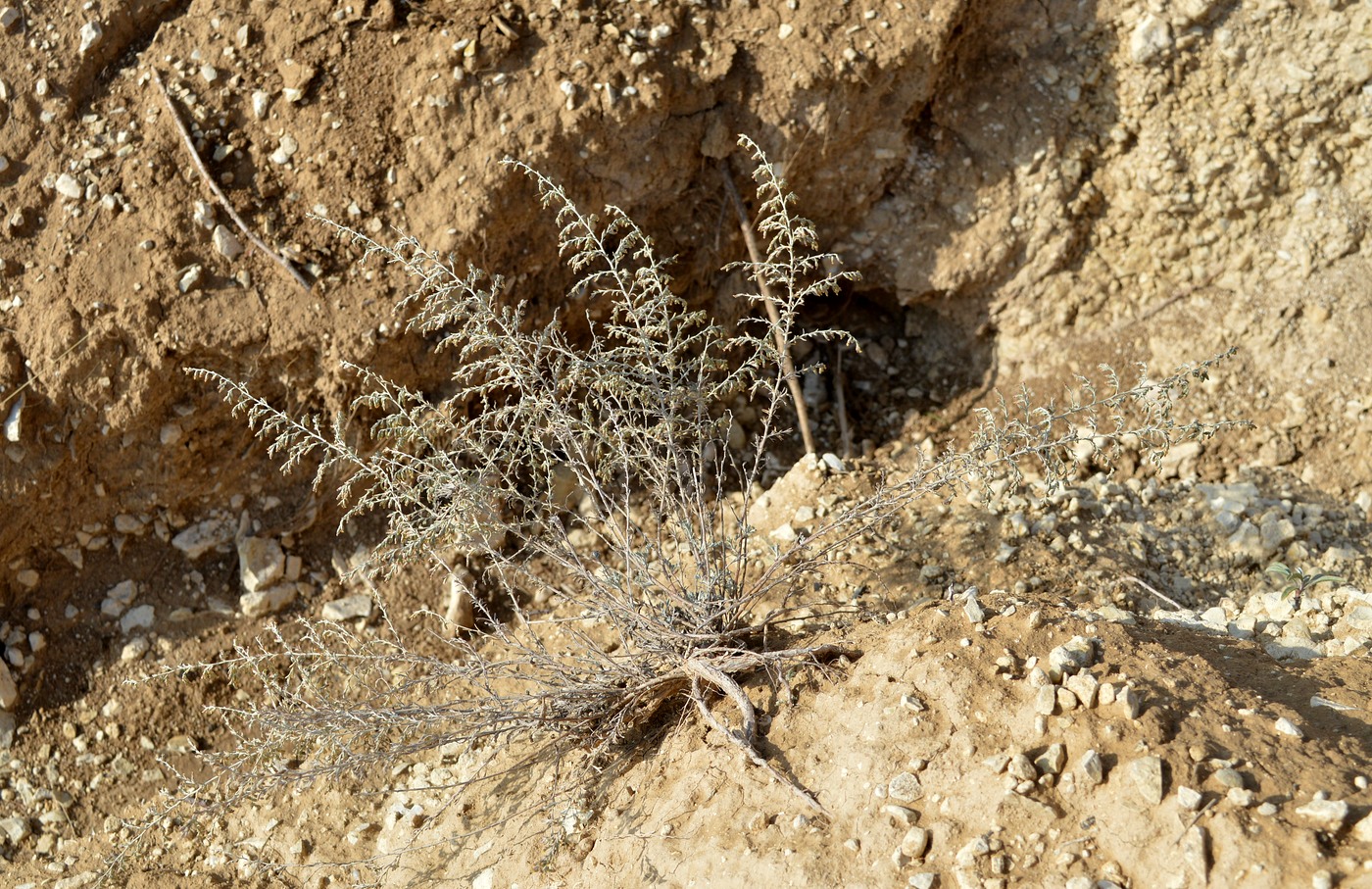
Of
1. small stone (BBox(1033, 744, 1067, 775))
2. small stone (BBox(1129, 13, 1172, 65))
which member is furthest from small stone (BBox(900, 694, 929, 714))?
small stone (BBox(1129, 13, 1172, 65))

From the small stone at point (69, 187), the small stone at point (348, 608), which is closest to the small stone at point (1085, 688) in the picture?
the small stone at point (348, 608)

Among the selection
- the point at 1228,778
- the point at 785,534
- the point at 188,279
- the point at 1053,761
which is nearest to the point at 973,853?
the point at 1053,761

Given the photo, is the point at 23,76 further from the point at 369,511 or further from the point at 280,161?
the point at 369,511

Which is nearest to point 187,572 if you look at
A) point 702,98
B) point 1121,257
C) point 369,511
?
point 369,511

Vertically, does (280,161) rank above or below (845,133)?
above

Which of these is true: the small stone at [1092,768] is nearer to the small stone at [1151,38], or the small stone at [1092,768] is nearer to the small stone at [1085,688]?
the small stone at [1085,688]
